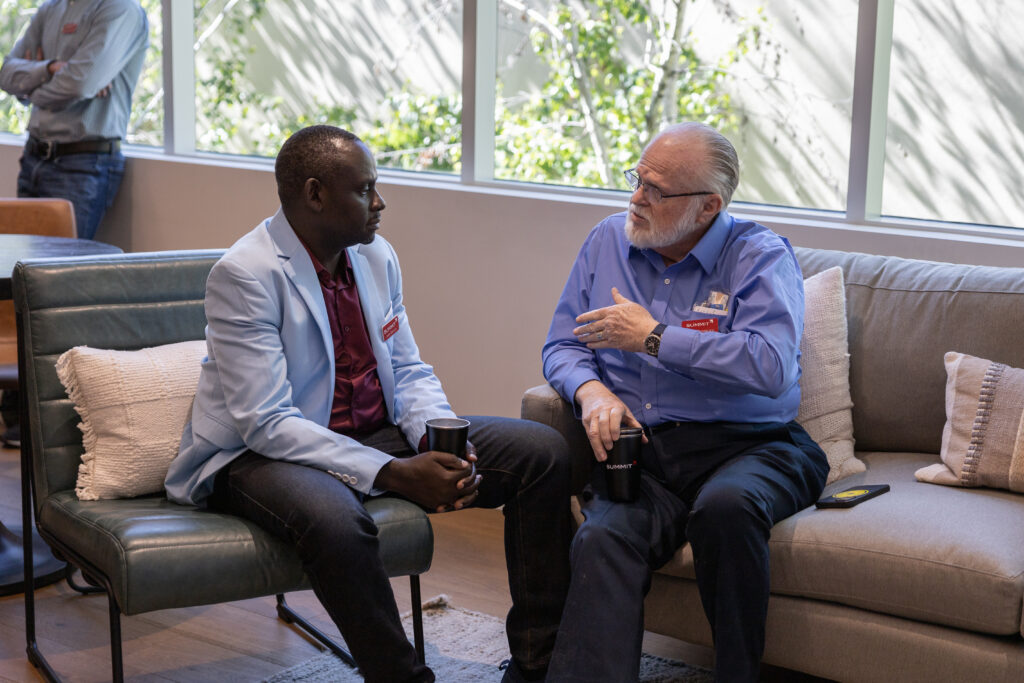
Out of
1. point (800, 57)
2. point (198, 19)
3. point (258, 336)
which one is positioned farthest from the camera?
point (198, 19)

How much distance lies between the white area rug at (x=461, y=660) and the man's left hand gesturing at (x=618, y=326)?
0.79m

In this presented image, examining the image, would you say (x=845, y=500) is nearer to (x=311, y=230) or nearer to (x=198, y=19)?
(x=311, y=230)

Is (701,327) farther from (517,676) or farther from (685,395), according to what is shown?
(517,676)

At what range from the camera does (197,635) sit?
115 inches

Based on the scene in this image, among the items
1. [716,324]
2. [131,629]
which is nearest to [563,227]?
[716,324]

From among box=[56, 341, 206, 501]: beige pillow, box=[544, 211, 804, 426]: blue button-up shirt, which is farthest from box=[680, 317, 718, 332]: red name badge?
box=[56, 341, 206, 501]: beige pillow

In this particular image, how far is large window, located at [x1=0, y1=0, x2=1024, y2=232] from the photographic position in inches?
127

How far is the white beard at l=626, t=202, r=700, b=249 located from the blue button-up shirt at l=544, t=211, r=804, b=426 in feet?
0.15

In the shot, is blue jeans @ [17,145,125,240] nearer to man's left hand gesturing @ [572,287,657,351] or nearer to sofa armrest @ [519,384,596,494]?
sofa armrest @ [519,384,596,494]

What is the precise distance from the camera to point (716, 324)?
8.60 feet

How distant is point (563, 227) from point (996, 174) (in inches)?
49.3

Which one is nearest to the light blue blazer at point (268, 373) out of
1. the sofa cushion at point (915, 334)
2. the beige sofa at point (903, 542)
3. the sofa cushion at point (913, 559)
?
the beige sofa at point (903, 542)

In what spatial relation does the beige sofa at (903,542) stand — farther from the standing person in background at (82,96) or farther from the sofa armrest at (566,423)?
the standing person in background at (82,96)

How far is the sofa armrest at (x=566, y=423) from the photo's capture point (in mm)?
2713
